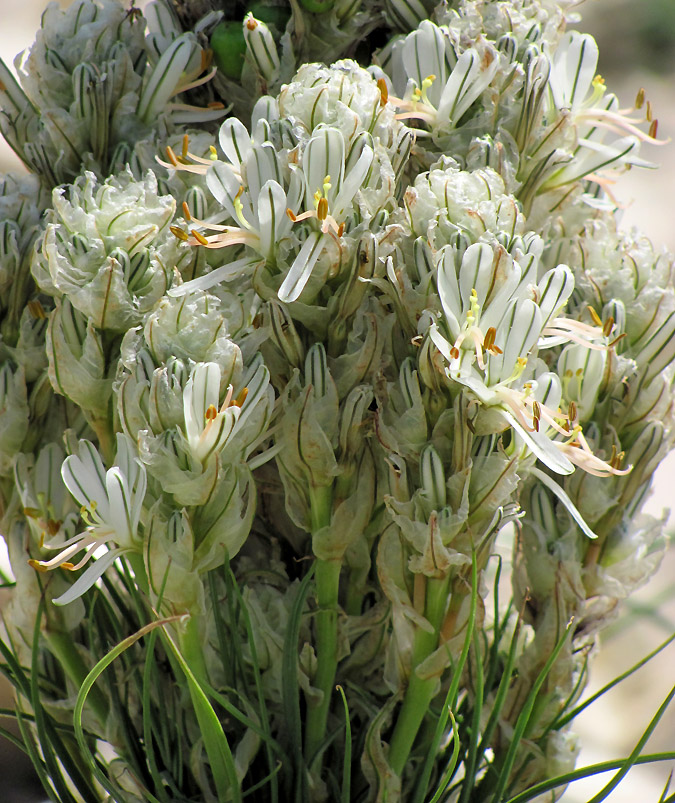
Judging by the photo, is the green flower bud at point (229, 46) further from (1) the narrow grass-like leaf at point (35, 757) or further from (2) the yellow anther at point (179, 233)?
(1) the narrow grass-like leaf at point (35, 757)

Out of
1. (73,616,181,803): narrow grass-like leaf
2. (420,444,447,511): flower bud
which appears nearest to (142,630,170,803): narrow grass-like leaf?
(73,616,181,803): narrow grass-like leaf

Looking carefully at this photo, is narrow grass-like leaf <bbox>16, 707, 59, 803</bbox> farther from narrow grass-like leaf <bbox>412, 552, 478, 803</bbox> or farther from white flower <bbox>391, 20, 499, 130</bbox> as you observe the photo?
white flower <bbox>391, 20, 499, 130</bbox>

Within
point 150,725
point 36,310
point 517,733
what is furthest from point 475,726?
point 36,310

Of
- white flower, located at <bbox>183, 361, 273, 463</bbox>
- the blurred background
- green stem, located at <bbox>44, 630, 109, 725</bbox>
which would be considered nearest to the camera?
white flower, located at <bbox>183, 361, 273, 463</bbox>

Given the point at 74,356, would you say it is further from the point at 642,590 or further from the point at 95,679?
the point at 642,590

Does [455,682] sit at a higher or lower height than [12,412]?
lower

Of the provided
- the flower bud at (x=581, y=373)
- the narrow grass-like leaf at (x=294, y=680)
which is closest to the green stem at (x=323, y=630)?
the narrow grass-like leaf at (x=294, y=680)

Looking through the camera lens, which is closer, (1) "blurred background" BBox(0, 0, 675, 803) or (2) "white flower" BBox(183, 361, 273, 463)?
(2) "white flower" BBox(183, 361, 273, 463)

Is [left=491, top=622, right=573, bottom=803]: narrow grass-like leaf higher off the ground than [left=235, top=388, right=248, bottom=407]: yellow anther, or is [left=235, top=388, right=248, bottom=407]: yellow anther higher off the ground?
[left=235, top=388, right=248, bottom=407]: yellow anther
